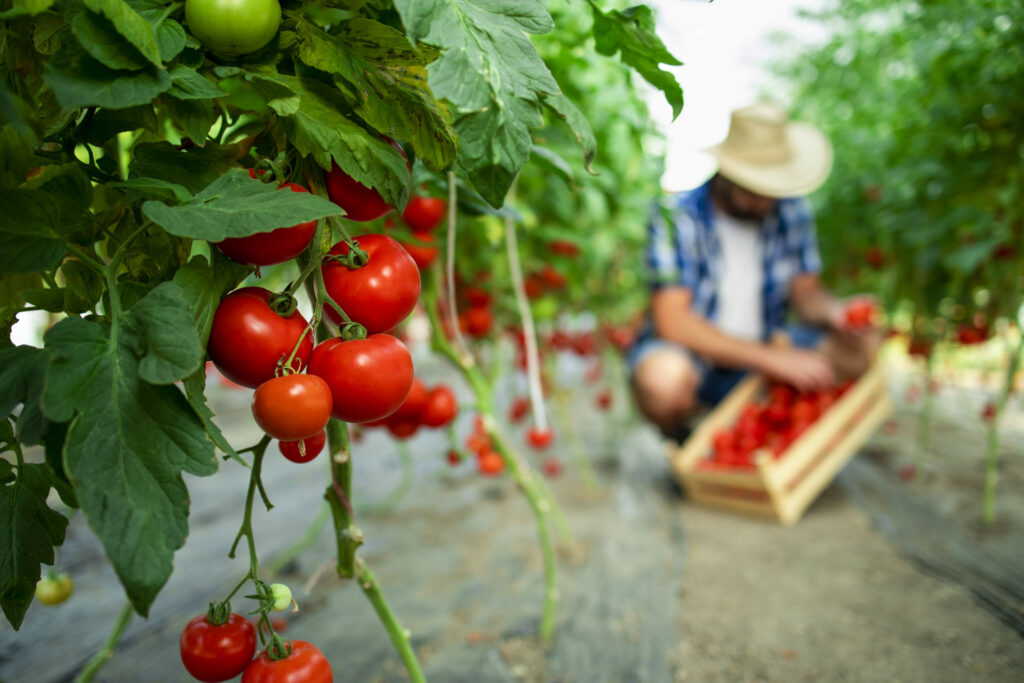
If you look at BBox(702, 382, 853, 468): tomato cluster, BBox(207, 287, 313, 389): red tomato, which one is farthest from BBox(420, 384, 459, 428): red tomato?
BBox(702, 382, 853, 468): tomato cluster

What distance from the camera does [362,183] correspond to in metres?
0.46

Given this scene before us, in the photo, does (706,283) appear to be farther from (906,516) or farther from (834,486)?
(906,516)

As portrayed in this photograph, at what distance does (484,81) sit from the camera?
1.29 ft

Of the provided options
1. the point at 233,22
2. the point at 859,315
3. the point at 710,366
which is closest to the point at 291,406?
the point at 233,22

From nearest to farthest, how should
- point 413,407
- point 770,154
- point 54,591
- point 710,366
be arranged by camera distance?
point 54,591 → point 413,407 → point 770,154 → point 710,366

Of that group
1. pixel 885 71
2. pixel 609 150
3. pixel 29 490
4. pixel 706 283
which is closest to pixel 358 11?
pixel 29 490

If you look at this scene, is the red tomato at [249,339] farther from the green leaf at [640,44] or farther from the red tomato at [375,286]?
the green leaf at [640,44]

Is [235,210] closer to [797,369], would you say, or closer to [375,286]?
[375,286]

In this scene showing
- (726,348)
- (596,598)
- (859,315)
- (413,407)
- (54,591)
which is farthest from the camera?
(726,348)

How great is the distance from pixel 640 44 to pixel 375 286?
13.1 inches

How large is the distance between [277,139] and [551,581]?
1015 mm

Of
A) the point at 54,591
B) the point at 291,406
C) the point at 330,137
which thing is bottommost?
the point at 54,591

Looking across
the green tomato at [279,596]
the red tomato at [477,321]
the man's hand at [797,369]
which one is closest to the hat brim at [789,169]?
the man's hand at [797,369]

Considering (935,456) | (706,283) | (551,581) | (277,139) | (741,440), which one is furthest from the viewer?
(706,283)
